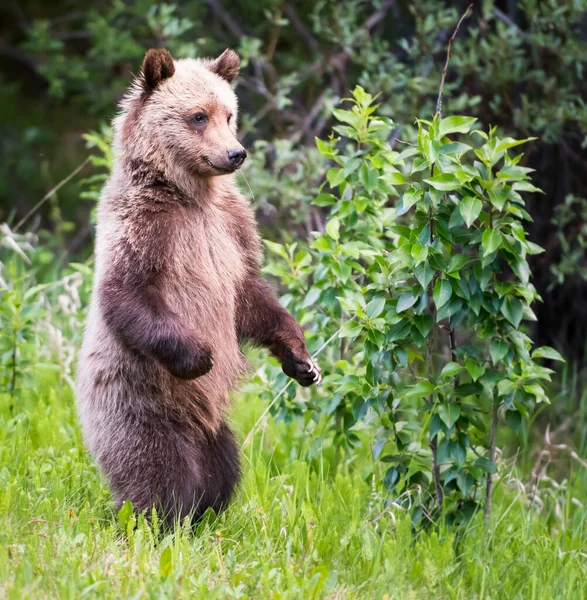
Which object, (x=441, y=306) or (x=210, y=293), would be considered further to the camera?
(x=210, y=293)

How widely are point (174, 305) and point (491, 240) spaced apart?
1.32 metres

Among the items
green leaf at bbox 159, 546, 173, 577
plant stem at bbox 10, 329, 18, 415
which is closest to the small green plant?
green leaf at bbox 159, 546, 173, 577

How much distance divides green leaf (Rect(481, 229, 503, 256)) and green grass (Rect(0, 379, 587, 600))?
1.17 meters

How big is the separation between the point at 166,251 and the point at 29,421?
1.55 m

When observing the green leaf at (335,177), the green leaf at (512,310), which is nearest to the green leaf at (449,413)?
the green leaf at (512,310)

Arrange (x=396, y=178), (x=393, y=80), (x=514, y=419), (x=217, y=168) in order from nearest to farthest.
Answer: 1. (x=396, y=178)
2. (x=217, y=168)
3. (x=514, y=419)
4. (x=393, y=80)

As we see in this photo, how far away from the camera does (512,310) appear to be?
13.2 feet

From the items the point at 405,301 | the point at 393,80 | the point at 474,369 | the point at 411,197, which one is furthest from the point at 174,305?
the point at 393,80

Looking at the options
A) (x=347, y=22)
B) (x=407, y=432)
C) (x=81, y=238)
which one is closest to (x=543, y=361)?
(x=347, y=22)

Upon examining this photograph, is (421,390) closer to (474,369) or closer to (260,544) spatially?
(474,369)

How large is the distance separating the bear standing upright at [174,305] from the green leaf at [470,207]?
3.19 ft

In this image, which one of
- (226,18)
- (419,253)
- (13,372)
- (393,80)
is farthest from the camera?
(226,18)

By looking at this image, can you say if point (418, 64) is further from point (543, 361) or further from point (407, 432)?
point (407, 432)

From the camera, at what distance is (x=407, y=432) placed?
4.56m
